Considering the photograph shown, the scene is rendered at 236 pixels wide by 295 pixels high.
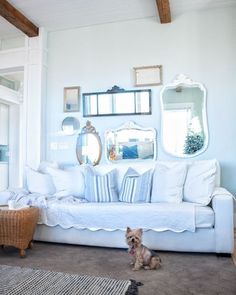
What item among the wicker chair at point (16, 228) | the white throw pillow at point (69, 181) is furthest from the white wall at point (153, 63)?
the wicker chair at point (16, 228)

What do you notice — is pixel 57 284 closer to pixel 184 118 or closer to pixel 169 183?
pixel 169 183

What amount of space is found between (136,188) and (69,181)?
33.7 inches

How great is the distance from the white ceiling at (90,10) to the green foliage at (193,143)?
1654mm

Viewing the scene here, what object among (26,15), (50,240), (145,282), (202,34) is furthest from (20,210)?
(202,34)

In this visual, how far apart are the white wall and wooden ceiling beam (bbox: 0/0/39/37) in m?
0.30

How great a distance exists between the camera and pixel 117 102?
3.96m

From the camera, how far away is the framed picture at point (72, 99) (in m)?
4.14

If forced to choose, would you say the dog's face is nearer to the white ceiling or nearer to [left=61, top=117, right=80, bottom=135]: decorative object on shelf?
[left=61, top=117, right=80, bottom=135]: decorative object on shelf

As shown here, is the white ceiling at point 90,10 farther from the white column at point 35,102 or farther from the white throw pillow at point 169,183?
the white throw pillow at point 169,183

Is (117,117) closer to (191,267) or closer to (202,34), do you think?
(202,34)

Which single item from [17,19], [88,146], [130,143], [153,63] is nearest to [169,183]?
[130,143]

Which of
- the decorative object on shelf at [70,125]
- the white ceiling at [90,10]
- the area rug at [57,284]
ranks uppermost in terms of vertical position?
the white ceiling at [90,10]

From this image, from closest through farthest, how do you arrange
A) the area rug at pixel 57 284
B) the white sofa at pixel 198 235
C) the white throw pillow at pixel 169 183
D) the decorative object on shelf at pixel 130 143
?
the area rug at pixel 57 284 < the white sofa at pixel 198 235 < the white throw pillow at pixel 169 183 < the decorative object on shelf at pixel 130 143

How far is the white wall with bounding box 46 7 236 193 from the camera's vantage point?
3633 millimetres
